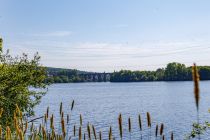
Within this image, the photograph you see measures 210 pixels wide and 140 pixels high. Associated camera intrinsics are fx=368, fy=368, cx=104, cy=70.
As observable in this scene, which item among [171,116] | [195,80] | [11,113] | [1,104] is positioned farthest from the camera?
[171,116]

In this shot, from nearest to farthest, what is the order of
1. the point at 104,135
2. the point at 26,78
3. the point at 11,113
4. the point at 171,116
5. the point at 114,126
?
the point at 11,113 < the point at 26,78 < the point at 104,135 < the point at 114,126 < the point at 171,116

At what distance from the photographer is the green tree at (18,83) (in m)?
23.1

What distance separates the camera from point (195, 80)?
350cm

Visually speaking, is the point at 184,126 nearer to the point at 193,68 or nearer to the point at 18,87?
the point at 18,87

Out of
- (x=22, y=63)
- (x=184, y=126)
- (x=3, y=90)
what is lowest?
(x=184, y=126)

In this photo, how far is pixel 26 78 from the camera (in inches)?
1008

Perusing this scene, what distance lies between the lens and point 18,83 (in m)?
24.8

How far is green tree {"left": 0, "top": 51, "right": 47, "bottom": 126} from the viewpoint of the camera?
75.8 ft

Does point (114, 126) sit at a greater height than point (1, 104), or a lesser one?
lesser

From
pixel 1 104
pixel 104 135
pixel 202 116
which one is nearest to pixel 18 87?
pixel 1 104

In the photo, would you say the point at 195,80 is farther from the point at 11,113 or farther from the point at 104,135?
the point at 104,135

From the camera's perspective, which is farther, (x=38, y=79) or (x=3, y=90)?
(x=38, y=79)

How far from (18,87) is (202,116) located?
42.7 metres

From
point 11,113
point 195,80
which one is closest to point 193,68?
point 195,80
